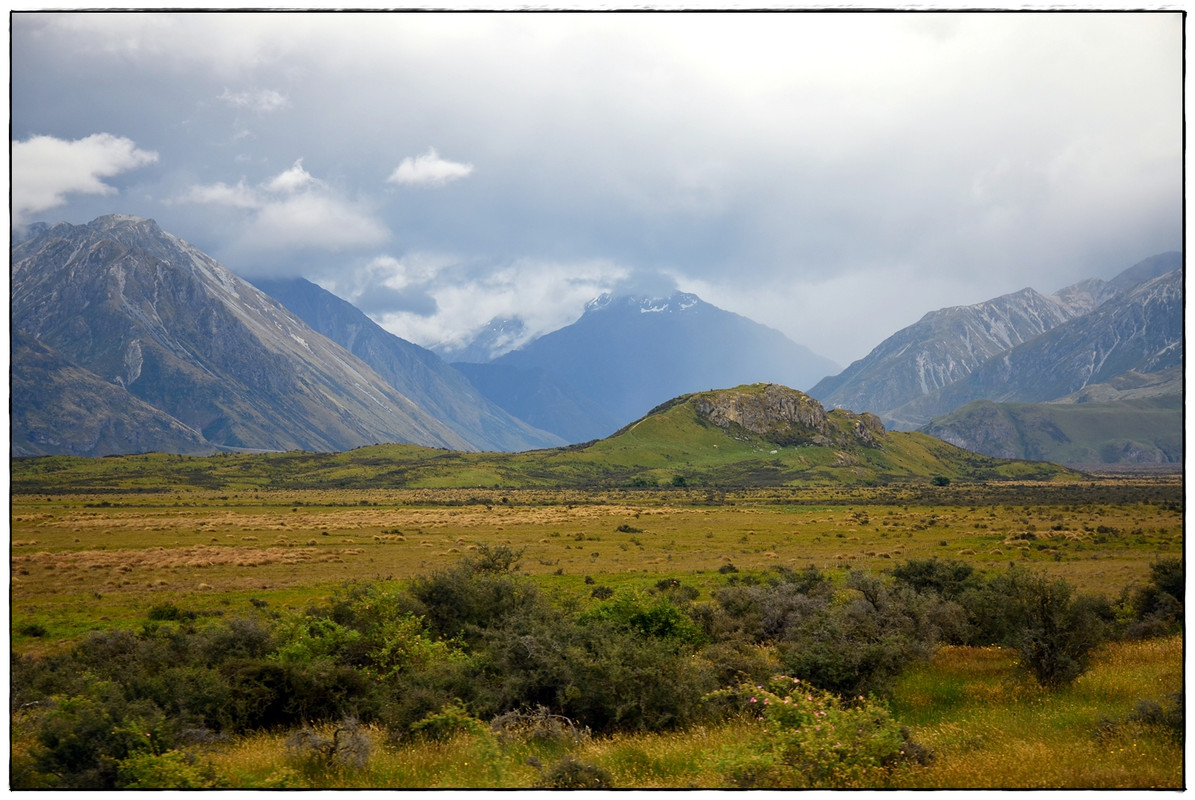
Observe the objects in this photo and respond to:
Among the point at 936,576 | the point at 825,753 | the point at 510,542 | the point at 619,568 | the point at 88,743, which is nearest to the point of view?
the point at 825,753

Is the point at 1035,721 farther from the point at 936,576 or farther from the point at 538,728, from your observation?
the point at 936,576

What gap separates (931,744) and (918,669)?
25.0 feet

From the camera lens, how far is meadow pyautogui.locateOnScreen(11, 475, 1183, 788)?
44.7ft

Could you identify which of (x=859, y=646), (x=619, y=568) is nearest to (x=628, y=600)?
(x=859, y=646)

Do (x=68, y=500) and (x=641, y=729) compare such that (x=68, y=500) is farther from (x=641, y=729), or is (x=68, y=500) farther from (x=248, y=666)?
(x=641, y=729)

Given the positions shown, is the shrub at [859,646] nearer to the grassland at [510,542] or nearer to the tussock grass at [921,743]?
the tussock grass at [921,743]

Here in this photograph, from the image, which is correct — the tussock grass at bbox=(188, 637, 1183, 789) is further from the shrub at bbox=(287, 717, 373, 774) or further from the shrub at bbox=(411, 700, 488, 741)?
the shrub at bbox=(411, 700, 488, 741)

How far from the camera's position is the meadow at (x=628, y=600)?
44.7 feet

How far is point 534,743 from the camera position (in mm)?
15719

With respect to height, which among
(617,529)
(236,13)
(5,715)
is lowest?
(617,529)

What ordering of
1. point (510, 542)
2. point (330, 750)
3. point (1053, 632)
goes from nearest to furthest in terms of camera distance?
point (330, 750)
point (1053, 632)
point (510, 542)

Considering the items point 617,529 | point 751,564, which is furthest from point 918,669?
point 617,529

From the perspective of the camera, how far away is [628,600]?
79.0ft

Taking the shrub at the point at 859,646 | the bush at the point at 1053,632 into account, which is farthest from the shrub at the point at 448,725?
the bush at the point at 1053,632
